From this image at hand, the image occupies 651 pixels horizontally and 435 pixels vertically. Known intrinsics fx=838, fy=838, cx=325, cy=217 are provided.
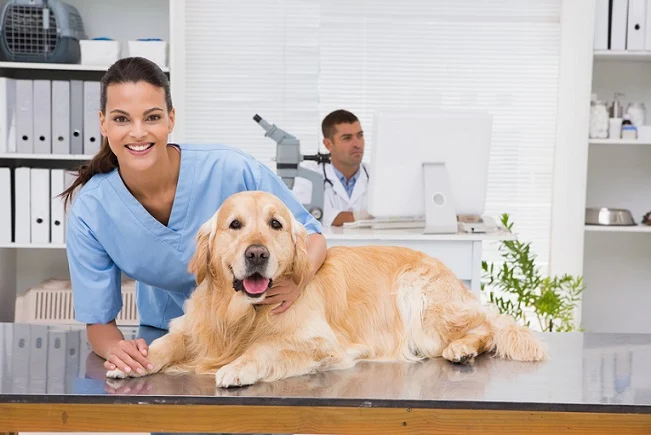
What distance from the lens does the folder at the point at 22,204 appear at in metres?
4.38

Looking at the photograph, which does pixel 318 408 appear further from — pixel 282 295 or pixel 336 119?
pixel 336 119

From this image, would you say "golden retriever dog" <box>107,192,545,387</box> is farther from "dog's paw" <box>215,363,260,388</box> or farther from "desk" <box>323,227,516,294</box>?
"desk" <box>323,227,516,294</box>

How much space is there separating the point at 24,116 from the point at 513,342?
3.25 metres

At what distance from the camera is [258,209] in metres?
1.70

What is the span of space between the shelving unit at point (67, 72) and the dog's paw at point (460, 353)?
3.33m

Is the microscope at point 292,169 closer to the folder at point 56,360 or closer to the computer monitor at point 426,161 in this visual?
the computer monitor at point 426,161

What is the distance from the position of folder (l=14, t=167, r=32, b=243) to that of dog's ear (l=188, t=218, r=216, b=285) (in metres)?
2.94

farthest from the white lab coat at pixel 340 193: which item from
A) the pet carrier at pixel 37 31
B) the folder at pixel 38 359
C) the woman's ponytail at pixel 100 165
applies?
the woman's ponytail at pixel 100 165

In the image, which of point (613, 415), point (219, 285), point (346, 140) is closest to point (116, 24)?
point (346, 140)

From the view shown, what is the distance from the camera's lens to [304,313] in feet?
5.75

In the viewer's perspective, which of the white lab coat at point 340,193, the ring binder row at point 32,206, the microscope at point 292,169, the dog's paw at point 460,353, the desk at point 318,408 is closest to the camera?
the desk at point 318,408

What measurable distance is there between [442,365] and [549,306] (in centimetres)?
264

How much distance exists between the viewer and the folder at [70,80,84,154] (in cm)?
434

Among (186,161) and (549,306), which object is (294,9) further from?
(186,161)
